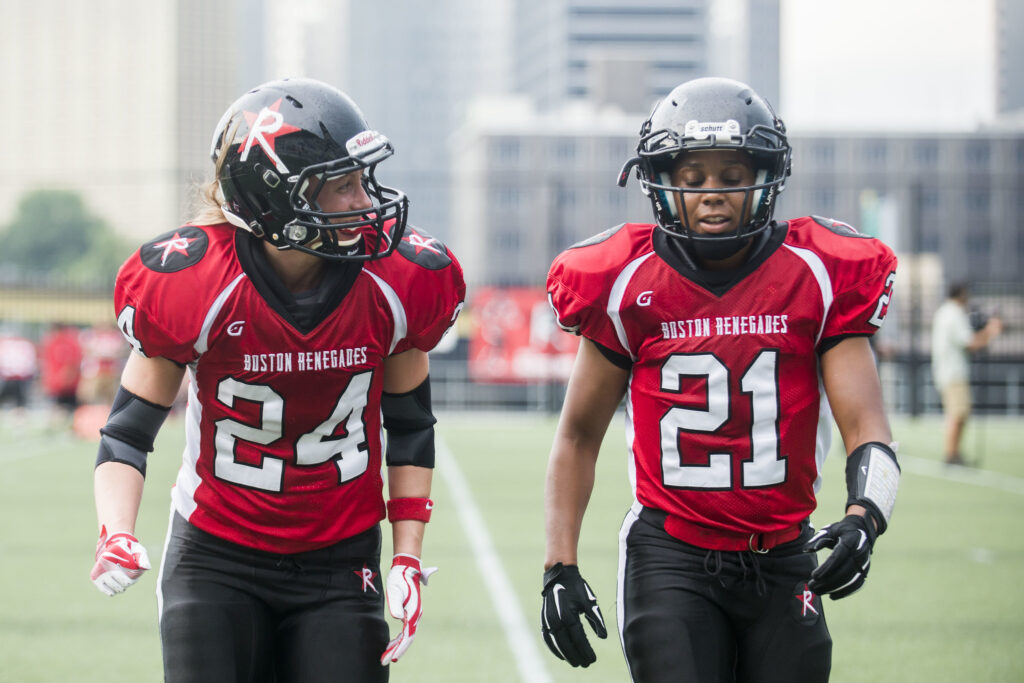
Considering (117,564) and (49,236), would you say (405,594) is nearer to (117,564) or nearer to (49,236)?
(117,564)

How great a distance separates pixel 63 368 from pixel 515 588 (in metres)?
12.3

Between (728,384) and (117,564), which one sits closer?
(117,564)

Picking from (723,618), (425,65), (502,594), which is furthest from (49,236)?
(723,618)

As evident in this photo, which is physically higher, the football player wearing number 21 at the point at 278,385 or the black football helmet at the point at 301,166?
the black football helmet at the point at 301,166

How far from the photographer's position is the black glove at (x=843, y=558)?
254 cm

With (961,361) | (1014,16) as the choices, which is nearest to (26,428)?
(961,361)

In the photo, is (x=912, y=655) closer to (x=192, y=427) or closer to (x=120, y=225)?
(x=192, y=427)

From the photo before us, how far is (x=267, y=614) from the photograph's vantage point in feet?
9.43

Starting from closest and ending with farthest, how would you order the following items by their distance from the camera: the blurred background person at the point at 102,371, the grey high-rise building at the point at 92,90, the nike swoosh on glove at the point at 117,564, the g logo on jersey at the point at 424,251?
the nike swoosh on glove at the point at 117,564
the g logo on jersey at the point at 424,251
the blurred background person at the point at 102,371
the grey high-rise building at the point at 92,90

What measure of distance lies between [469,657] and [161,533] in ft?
12.6

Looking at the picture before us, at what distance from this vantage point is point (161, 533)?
855 cm

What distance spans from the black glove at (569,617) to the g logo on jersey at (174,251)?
3.90 feet

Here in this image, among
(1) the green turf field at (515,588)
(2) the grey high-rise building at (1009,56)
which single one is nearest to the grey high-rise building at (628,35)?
(2) the grey high-rise building at (1009,56)

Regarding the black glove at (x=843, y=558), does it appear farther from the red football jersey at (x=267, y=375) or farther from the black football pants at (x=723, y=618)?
the red football jersey at (x=267, y=375)
